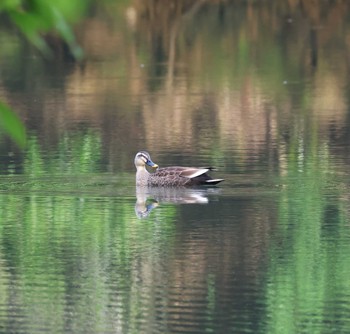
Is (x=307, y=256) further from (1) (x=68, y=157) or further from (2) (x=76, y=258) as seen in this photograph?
(1) (x=68, y=157)

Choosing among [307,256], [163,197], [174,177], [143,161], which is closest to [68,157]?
[143,161]

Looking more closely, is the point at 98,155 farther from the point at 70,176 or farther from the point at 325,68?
the point at 325,68

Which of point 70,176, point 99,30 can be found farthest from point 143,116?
point 99,30

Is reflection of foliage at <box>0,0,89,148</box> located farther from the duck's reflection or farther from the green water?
the duck's reflection

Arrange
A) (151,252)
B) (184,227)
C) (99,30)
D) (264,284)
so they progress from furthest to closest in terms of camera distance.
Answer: (99,30)
(184,227)
(151,252)
(264,284)

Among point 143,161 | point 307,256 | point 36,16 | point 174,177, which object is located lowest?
point 307,256

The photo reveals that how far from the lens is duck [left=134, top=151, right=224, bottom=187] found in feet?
41.3

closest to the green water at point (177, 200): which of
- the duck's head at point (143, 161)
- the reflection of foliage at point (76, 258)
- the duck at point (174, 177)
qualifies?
the reflection of foliage at point (76, 258)

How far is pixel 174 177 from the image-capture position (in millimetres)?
12695

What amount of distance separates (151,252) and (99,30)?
82.2 ft

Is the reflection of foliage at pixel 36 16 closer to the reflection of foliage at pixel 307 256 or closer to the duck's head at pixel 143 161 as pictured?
the reflection of foliage at pixel 307 256

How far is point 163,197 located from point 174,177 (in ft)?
1.15

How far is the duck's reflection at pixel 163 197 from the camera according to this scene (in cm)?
1174

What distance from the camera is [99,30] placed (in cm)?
3403
